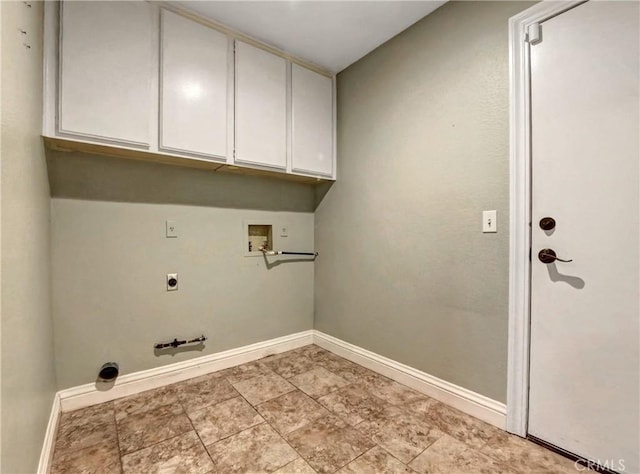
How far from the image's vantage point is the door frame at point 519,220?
151cm

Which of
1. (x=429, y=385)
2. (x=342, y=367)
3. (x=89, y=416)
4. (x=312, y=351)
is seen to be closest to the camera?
(x=89, y=416)

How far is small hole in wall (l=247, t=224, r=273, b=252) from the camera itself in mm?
2520

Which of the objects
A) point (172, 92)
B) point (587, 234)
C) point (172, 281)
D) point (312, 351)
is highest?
point (172, 92)

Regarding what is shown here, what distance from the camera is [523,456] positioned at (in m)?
1.39

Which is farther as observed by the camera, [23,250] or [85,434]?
[85,434]

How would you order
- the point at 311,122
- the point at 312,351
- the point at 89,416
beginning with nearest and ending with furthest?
the point at 89,416 < the point at 311,122 < the point at 312,351

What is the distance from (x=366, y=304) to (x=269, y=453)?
1.26 metres

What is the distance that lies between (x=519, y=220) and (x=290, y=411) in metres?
1.69

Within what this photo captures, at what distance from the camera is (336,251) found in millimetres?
2646

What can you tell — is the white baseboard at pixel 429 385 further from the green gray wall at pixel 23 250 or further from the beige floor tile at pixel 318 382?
the green gray wall at pixel 23 250

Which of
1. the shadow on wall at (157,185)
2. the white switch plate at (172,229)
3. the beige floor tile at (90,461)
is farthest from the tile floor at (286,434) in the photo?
the shadow on wall at (157,185)

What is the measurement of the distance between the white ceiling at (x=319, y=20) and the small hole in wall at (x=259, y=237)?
144 centimetres

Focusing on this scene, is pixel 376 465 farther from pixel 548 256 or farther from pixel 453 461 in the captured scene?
pixel 548 256

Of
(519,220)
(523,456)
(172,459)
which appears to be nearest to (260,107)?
(519,220)
